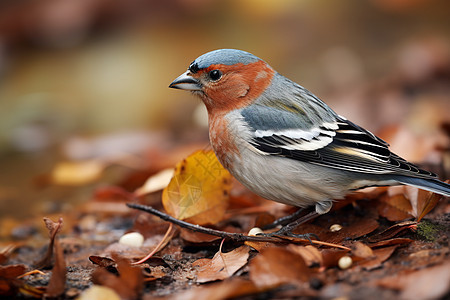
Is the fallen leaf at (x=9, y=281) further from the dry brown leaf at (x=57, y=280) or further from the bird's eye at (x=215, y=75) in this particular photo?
the bird's eye at (x=215, y=75)

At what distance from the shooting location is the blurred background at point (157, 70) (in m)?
6.36

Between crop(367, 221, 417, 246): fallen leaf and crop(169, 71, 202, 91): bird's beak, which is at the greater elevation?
crop(169, 71, 202, 91): bird's beak

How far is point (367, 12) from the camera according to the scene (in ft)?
32.3

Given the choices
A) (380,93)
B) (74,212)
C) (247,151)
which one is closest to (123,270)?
(247,151)

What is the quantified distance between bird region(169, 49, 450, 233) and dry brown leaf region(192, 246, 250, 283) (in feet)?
1.78

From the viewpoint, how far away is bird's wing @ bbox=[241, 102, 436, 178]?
3387 millimetres

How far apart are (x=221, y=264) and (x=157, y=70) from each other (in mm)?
5989

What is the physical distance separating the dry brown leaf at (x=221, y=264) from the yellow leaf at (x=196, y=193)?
0.52 m

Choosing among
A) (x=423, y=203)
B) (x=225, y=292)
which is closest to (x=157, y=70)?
(x=423, y=203)

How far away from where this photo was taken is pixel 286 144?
138 inches

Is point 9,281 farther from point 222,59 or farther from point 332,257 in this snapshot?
point 222,59

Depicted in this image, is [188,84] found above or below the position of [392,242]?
above

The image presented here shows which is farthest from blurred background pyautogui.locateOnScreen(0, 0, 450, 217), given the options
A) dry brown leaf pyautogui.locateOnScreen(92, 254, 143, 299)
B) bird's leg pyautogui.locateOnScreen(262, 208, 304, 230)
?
dry brown leaf pyautogui.locateOnScreen(92, 254, 143, 299)

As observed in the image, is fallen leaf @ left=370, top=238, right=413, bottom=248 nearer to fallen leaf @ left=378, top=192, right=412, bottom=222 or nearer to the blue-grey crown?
Answer: fallen leaf @ left=378, top=192, right=412, bottom=222
